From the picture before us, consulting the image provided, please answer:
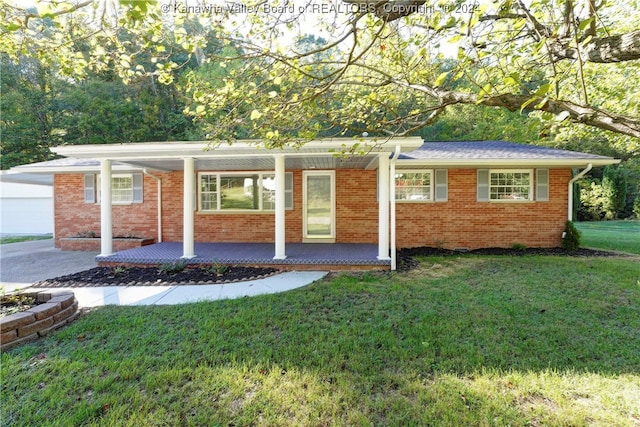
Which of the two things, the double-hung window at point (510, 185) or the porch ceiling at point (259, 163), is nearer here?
the porch ceiling at point (259, 163)

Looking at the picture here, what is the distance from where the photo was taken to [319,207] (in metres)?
9.86

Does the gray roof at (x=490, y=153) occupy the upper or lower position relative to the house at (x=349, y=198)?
upper

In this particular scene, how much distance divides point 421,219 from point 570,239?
4346 mm

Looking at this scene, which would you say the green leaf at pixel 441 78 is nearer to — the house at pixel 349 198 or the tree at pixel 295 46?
the tree at pixel 295 46

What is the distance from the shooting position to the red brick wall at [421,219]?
9.38m

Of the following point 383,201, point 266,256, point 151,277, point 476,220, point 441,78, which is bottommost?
point 151,277

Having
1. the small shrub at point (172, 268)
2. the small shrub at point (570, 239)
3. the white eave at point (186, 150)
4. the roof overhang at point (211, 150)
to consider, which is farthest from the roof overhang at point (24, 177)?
the small shrub at point (570, 239)

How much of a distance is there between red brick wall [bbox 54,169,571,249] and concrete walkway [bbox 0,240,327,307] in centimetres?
316

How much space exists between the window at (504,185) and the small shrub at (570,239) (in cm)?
143

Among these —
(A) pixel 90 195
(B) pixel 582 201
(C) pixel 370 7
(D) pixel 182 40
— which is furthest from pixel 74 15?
(B) pixel 582 201

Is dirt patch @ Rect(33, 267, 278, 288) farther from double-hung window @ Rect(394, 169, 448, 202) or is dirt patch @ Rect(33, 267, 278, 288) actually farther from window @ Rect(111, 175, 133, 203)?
double-hung window @ Rect(394, 169, 448, 202)

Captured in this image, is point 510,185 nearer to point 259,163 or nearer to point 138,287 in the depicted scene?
point 259,163

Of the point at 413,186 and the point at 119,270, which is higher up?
the point at 413,186

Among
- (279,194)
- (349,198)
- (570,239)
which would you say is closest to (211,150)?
(279,194)
